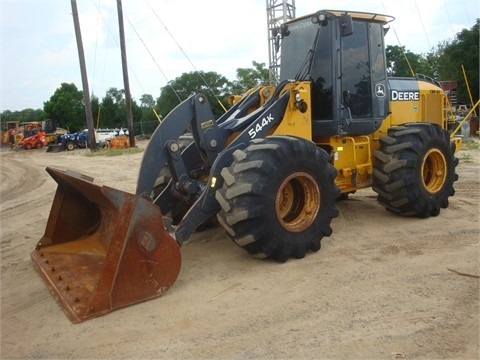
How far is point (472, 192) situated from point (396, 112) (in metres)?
2.35

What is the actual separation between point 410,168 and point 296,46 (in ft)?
6.98

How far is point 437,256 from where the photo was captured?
191 inches

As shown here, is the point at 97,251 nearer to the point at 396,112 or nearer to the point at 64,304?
the point at 64,304

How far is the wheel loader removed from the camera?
4.06 m

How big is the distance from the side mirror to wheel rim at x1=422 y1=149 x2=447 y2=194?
205cm

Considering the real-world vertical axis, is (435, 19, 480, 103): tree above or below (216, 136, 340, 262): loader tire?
above

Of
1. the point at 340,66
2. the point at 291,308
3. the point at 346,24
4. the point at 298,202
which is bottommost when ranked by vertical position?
the point at 291,308

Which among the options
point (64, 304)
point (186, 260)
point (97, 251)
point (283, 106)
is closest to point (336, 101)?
point (283, 106)

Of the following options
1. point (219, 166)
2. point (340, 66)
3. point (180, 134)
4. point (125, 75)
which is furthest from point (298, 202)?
point (125, 75)

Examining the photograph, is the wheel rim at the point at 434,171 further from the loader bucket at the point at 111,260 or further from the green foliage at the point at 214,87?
the green foliage at the point at 214,87

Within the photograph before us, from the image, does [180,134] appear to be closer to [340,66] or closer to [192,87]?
[340,66]

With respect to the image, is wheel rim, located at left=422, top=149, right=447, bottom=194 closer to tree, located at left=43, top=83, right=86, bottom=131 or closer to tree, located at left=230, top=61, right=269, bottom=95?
tree, located at left=230, top=61, right=269, bottom=95

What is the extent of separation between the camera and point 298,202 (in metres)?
5.23

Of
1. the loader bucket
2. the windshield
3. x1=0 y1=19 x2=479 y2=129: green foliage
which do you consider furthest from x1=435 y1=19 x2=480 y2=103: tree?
the loader bucket
